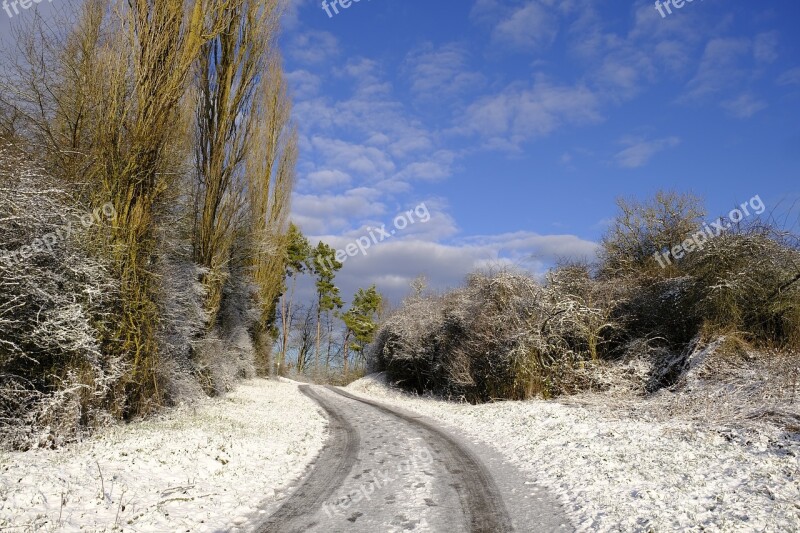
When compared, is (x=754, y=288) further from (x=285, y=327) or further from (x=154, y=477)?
(x=285, y=327)

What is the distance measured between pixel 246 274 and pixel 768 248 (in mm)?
21487

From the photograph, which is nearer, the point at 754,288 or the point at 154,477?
the point at 154,477

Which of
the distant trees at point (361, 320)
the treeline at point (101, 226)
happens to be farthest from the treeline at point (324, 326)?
the treeline at point (101, 226)

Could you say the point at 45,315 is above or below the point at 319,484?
above

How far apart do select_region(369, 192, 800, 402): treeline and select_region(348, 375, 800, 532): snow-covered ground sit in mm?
2585

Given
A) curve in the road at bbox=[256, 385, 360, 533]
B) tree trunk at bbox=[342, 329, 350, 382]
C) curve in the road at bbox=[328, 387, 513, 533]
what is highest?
tree trunk at bbox=[342, 329, 350, 382]

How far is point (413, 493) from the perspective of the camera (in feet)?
20.1

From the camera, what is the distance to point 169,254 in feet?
39.1

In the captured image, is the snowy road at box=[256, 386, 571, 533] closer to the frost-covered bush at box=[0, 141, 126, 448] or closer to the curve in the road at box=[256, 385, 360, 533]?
the curve in the road at box=[256, 385, 360, 533]

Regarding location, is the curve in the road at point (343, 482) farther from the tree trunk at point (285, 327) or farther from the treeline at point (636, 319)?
the tree trunk at point (285, 327)

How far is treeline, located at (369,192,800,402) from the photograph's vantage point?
461 inches

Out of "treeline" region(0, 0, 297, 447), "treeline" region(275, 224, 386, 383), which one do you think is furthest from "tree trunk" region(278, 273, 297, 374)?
"treeline" region(0, 0, 297, 447)

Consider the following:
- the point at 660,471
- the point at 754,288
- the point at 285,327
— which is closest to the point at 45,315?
the point at 660,471

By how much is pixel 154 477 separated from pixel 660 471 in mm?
6848
